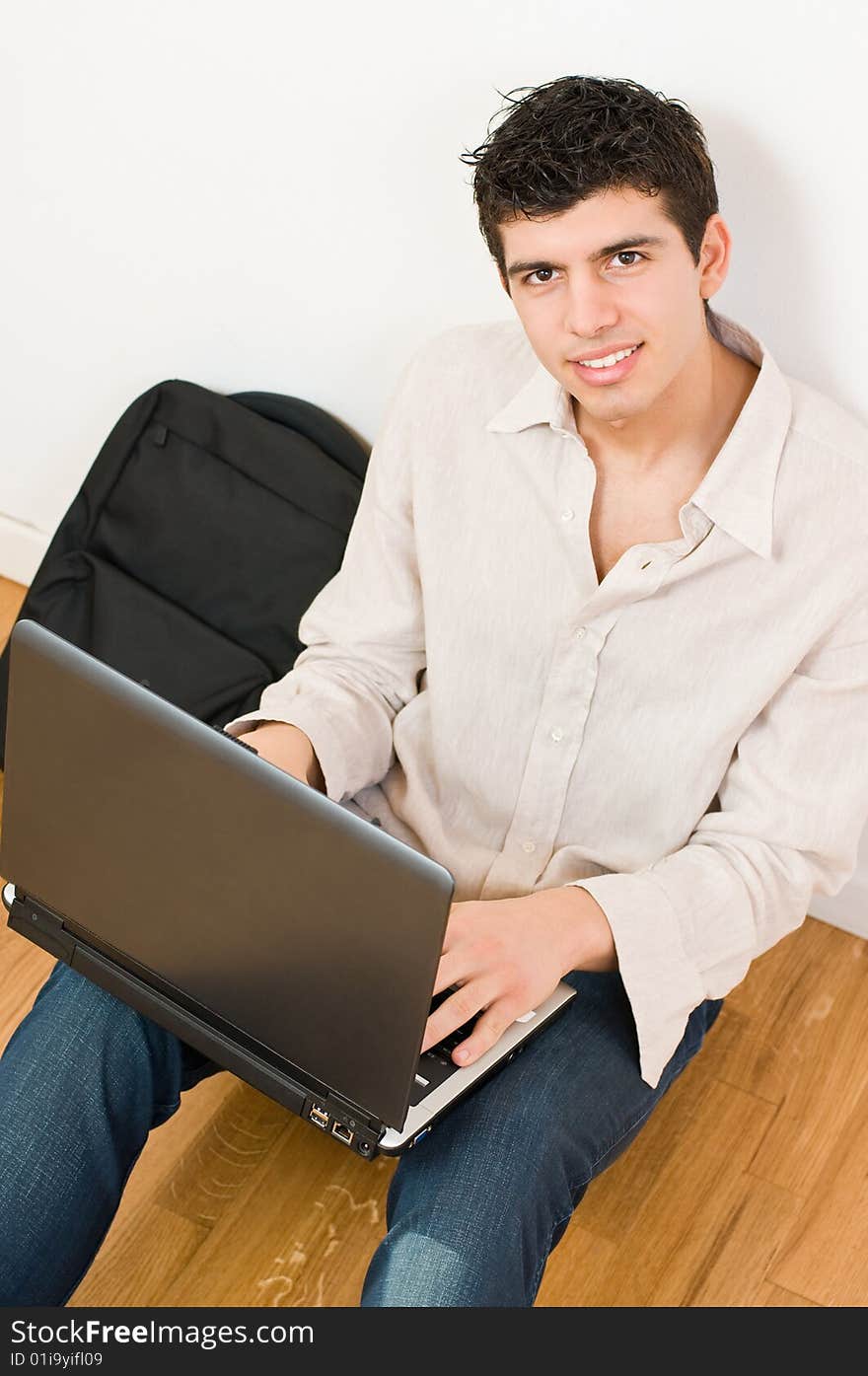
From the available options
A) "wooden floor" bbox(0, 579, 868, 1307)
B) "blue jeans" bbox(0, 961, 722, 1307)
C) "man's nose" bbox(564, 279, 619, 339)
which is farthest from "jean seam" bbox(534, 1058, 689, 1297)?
"man's nose" bbox(564, 279, 619, 339)

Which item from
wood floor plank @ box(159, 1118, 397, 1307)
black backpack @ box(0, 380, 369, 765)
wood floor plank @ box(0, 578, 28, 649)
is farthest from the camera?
wood floor plank @ box(0, 578, 28, 649)

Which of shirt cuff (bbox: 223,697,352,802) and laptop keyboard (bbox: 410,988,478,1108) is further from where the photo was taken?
shirt cuff (bbox: 223,697,352,802)

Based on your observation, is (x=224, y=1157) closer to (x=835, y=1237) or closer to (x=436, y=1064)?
(x=436, y=1064)

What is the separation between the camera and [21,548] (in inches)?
96.7

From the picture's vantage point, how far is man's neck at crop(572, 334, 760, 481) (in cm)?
149

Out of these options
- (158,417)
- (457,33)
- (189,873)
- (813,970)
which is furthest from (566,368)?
(813,970)

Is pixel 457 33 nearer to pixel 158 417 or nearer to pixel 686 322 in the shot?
pixel 686 322

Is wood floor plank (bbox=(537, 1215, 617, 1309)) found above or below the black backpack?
below

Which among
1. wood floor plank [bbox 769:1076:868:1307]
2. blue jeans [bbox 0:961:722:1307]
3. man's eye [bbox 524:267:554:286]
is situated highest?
man's eye [bbox 524:267:554:286]

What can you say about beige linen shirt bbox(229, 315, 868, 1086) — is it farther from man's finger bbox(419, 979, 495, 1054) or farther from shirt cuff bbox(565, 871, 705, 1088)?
man's finger bbox(419, 979, 495, 1054)

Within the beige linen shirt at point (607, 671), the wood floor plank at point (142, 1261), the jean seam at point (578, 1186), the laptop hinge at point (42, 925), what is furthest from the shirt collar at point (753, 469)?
the wood floor plank at point (142, 1261)

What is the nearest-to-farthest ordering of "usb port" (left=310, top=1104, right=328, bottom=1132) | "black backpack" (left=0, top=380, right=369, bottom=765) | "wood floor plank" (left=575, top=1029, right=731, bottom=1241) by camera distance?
1. "usb port" (left=310, top=1104, right=328, bottom=1132)
2. "wood floor plank" (left=575, top=1029, right=731, bottom=1241)
3. "black backpack" (left=0, top=380, right=369, bottom=765)

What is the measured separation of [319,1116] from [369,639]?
A: 0.54m

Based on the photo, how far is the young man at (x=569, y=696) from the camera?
138 centimetres
